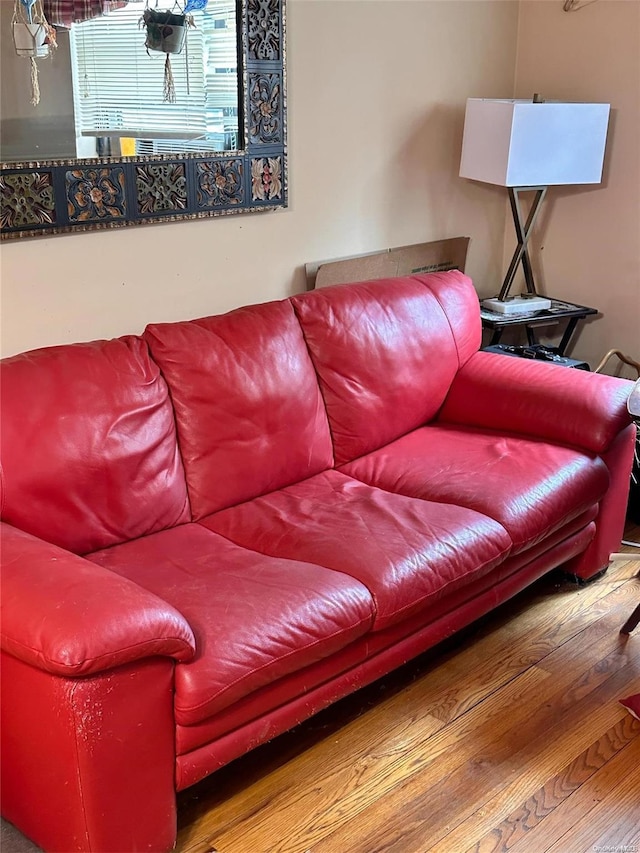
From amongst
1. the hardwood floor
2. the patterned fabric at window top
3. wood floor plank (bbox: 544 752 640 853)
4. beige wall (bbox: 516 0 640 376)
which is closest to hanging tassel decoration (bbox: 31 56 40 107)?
the patterned fabric at window top

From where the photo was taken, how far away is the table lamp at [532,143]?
10.6ft

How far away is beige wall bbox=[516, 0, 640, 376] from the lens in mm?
3506

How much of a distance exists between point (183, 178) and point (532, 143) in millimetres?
1302

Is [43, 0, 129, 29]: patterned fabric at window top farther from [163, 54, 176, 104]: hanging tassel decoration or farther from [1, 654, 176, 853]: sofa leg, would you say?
[1, 654, 176, 853]: sofa leg

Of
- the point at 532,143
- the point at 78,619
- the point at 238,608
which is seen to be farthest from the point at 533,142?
the point at 78,619

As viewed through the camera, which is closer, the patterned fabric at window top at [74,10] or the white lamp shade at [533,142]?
the patterned fabric at window top at [74,10]

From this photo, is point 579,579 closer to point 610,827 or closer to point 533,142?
point 610,827

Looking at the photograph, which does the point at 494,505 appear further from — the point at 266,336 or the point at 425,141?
the point at 425,141

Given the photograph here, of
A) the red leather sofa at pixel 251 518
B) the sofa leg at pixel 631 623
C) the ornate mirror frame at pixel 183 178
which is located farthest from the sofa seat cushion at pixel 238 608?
the sofa leg at pixel 631 623

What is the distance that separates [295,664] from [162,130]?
5.13ft

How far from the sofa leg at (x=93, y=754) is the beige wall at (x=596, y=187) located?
8.70ft

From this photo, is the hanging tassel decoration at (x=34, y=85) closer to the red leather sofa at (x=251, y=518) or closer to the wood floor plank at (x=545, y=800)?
the red leather sofa at (x=251, y=518)

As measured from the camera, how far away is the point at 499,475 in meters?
2.58

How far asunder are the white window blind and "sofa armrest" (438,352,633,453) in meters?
1.08
